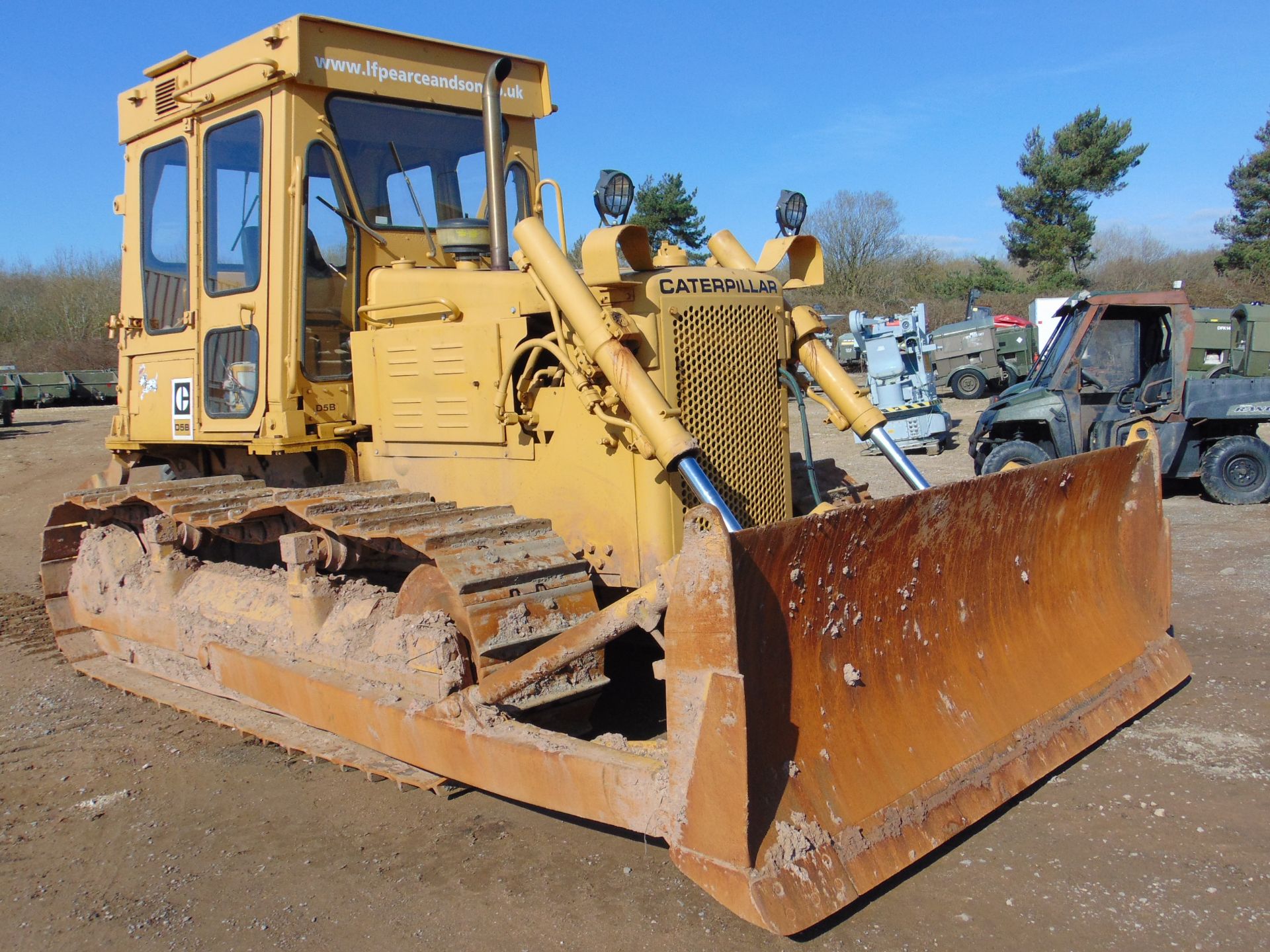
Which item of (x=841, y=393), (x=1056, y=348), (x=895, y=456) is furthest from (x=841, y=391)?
(x=1056, y=348)

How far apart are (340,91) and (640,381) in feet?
8.30

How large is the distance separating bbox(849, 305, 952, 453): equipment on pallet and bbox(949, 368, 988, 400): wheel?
6176 millimetres

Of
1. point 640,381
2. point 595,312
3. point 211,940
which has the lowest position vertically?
point 211,940

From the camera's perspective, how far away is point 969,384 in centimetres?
2250

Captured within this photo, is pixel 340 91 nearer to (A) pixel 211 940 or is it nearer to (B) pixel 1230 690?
(A) pixel 211 940

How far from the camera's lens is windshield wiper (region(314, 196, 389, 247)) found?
5.00m

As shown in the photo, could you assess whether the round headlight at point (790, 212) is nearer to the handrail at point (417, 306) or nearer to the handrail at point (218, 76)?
the handrail at point (417, 306)

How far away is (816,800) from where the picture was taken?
3018mm

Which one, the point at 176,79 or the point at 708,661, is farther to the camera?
the point at 176,79

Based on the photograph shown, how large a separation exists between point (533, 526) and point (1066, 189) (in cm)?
4082

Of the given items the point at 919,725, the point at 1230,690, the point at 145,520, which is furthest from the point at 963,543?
the point at 145,520

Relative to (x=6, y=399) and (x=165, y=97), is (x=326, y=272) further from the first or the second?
(x=6, y=399)

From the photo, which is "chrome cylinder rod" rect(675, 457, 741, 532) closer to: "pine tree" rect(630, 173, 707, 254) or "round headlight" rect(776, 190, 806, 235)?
"round headlight" rect(776, 190, 806, 235)

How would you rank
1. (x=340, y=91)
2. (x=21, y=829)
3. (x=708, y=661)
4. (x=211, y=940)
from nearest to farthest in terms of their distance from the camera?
(x=708, y=661)
(x=211, y=940)
(x=21, y=829)
(x=340, y=91)
